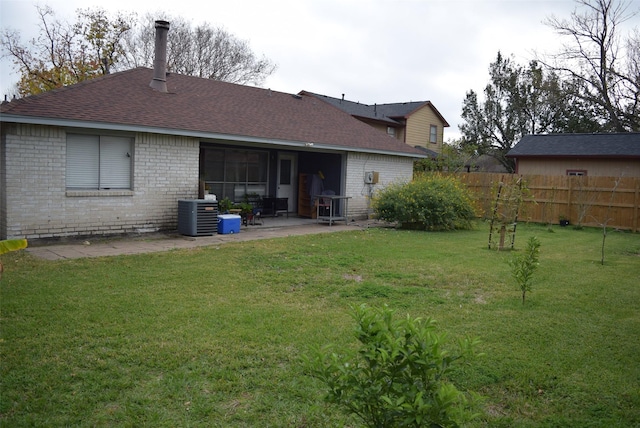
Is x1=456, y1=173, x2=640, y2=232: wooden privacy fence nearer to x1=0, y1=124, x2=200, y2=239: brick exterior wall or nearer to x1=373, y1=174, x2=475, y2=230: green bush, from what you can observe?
x1=373, y1=174, x2=475, y2=230: green bush

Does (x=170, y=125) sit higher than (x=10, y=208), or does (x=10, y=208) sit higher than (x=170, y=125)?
(x=170, y=125)

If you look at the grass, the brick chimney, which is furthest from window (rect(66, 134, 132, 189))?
the brick chimney

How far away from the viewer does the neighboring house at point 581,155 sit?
21250mm

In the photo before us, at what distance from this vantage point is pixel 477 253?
11312 millimetres

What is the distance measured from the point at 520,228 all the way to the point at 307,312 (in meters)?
13.5

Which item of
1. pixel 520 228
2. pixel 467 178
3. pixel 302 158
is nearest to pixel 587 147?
pixel 467 178

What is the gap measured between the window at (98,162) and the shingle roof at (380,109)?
65.7 ft

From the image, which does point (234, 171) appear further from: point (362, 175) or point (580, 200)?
point (580, 200)

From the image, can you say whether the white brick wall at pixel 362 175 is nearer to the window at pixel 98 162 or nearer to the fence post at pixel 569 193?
the fence post at pixel 569 193

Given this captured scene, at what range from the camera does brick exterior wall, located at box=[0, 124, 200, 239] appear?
1020 cm

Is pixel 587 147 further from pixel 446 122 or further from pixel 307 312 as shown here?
pixel 307 312

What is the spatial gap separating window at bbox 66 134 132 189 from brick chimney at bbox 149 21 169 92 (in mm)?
3295

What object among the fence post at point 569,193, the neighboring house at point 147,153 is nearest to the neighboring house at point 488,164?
the fence post at point 569,193

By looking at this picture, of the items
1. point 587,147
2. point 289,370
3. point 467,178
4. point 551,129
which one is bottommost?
point 289,370
